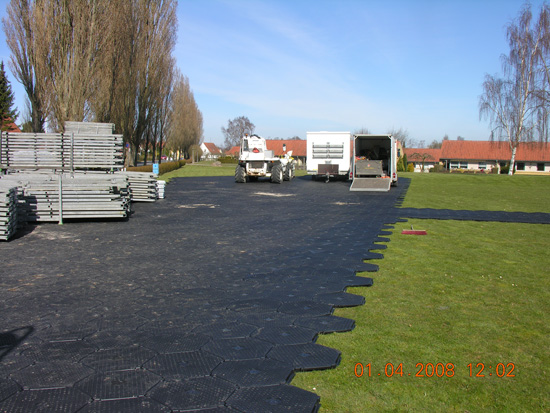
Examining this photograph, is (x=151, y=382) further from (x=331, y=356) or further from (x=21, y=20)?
(x=21, y=20)

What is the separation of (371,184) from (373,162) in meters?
2.48

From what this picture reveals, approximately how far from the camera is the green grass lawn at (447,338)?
316cm

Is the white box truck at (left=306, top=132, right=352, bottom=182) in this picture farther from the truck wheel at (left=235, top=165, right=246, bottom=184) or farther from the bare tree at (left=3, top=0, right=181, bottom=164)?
the bare tree at (left=3, top=0, right=181, bottom=164)

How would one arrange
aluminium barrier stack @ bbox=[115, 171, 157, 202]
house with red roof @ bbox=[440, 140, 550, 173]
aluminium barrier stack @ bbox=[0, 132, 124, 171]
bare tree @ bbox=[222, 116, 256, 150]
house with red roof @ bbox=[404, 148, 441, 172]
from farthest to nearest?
bare tree @ bbox=[222, 116, 256, 150] < house with red roof @ bbox=[404, 148, 441, 172] < house with red roof @ bbox=[440, 140, 550, 173] < aluminium barrier stack @ bbox=[115, 171, 157, 202] < aluminium barrier stack @ bbox=[0, 132, 124, 171]

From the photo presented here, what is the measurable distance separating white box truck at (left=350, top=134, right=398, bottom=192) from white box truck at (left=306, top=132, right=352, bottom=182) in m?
2.32

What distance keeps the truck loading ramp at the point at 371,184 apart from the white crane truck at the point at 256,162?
533 cm

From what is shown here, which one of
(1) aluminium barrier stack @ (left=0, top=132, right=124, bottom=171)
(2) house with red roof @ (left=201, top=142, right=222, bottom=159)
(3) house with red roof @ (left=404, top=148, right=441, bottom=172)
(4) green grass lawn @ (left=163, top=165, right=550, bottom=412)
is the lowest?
(4) green grass lawn @ (left=163, top=165, right=550, bottom=412)

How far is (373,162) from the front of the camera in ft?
83.1

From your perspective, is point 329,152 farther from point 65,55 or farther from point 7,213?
point 7,213

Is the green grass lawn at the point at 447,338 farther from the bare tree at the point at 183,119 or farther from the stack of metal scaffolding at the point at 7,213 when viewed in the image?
the bare tree at the point at 183,119

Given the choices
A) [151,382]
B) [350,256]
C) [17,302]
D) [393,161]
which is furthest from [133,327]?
[393,161]

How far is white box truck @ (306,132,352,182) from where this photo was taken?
28.6 m

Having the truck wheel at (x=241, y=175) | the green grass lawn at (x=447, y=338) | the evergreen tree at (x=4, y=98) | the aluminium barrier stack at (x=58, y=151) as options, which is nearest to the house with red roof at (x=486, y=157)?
the truck wheel at (x=241, y=175)

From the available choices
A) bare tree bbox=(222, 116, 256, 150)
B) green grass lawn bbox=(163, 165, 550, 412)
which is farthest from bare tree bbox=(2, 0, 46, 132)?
bare tree bbox=(222, 116, 256, 150)
